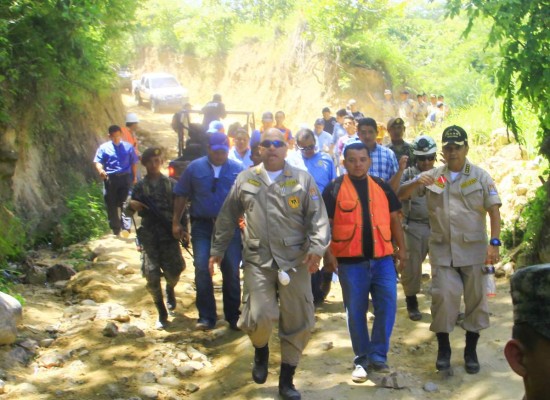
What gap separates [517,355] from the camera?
179 centimetres

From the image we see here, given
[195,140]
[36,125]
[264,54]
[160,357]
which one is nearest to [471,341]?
[160,357]

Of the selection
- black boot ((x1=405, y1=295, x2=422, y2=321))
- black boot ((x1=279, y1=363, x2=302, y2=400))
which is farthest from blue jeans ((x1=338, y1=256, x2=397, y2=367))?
black boot ((x1=405, y1=295, x2=422, y2=321))

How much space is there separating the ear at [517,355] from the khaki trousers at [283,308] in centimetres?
345

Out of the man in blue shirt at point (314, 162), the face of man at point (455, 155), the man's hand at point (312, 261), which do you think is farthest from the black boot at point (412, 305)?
the man's hand at point (312, 261)

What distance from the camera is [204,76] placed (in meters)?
38.3

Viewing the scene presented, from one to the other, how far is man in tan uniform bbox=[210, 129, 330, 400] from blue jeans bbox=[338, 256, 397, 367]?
13.5 inches

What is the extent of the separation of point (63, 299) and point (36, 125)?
4316 mm

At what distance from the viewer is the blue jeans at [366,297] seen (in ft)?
18.0

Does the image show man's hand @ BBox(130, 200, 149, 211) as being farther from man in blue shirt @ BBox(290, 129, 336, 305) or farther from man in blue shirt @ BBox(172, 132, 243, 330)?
man in blue shirt @ BBox(290, 129, 336, 305)

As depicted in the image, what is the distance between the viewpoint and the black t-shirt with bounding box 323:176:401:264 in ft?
17.9

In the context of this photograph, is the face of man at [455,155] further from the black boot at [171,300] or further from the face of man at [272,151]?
the black boot at [171,300]

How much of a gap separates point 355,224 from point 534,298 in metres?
3.71

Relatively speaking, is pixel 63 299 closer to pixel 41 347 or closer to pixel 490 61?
pixel 41 347

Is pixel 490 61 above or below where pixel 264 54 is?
below
